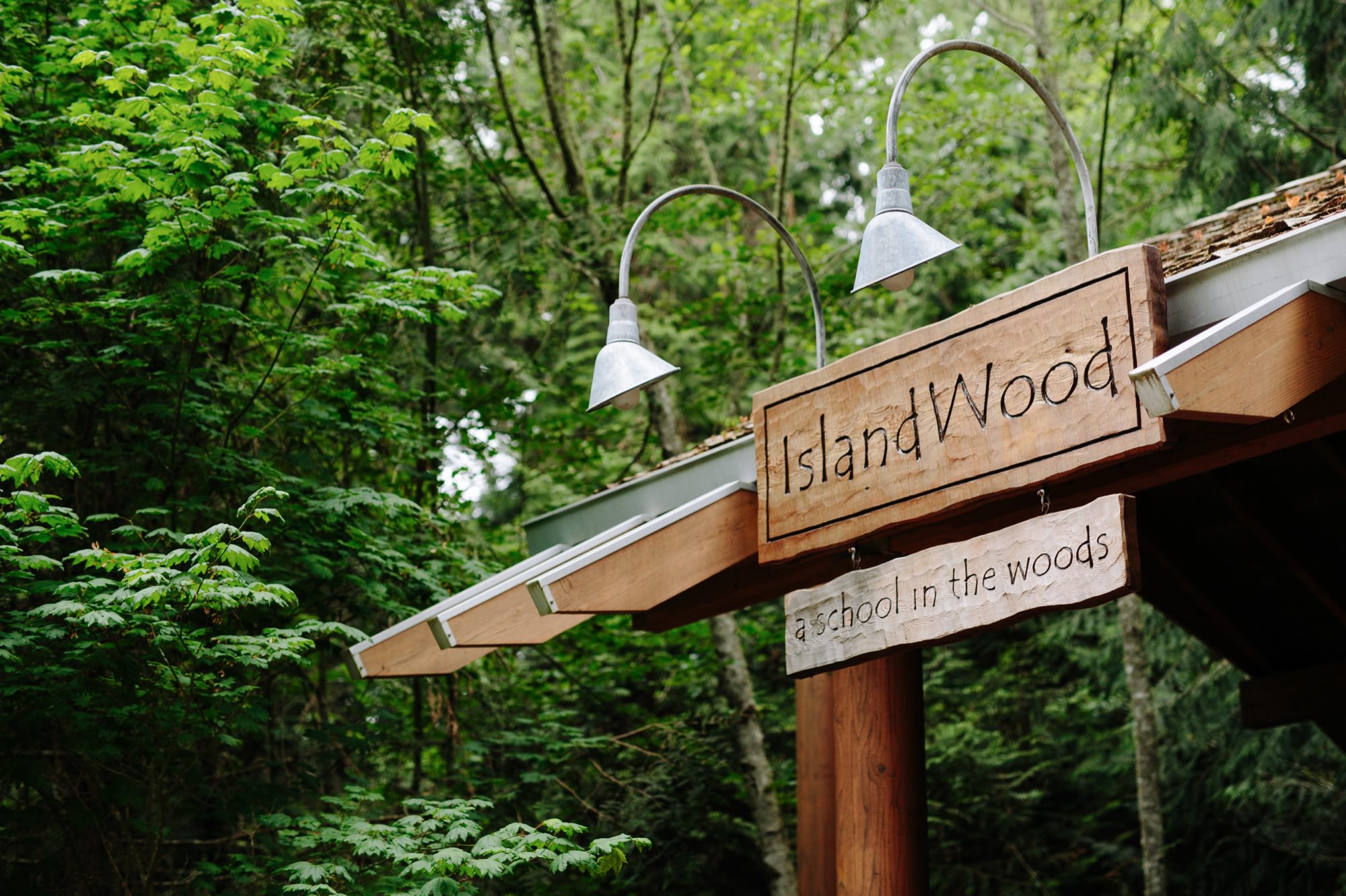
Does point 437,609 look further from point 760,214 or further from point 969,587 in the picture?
point 969,587

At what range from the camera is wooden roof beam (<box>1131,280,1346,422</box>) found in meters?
2.54

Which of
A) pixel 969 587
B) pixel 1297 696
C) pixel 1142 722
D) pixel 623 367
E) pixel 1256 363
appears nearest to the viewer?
pixel 1256 363

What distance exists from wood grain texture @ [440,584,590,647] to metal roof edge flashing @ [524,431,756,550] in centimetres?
73

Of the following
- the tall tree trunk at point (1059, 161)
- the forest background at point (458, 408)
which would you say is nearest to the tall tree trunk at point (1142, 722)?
the forest background at point (458, 408)

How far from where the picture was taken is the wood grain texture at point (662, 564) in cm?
368

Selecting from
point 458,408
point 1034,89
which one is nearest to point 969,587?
point 1034,89

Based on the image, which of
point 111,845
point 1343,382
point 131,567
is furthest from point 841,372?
point 111,845

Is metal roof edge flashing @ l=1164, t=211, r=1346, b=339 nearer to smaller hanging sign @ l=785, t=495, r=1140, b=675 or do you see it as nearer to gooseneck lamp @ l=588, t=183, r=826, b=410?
smaller hanging sign @ l=785, t=495, r=1140, b=675

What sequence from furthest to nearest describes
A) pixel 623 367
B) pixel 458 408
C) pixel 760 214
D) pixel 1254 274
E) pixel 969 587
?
pixel 458 408, pixel 760 214, pixel 623 367, pixel 969 587, pixel 1254 274

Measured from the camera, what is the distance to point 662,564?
3.88 metres

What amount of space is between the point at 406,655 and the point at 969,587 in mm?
2049

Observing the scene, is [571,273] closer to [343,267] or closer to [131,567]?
[343,267]

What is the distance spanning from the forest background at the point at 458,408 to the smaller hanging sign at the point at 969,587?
1.12 m

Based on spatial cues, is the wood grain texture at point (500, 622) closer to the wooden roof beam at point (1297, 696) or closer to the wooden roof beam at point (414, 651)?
the wooden roof beam at point (414, 651)
